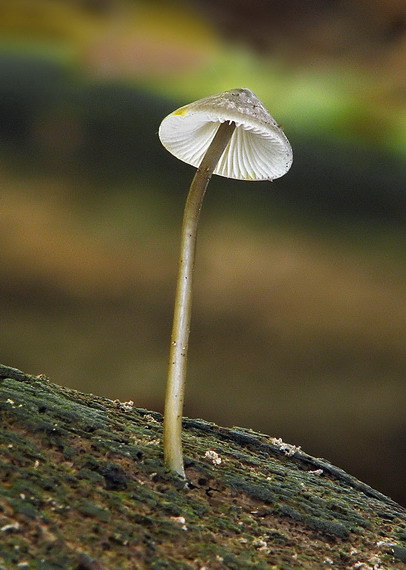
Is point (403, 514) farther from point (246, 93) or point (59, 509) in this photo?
point (246, 93)

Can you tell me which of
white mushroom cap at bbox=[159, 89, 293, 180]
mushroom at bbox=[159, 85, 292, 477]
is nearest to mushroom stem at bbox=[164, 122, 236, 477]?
mushroom at bbox=[159, 85, 292, 477]

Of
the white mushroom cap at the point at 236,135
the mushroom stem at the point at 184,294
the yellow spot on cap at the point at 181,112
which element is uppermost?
the white mushroom cap at the point at 236,135

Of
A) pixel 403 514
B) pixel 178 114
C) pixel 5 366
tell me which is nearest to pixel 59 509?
pixel 5 366

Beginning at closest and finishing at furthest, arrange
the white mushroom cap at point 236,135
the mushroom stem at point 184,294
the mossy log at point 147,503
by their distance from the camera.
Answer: the mossy log at point 147,503 → the white mushroom cap at point 236,135 → the mushroom stem at point 184,294

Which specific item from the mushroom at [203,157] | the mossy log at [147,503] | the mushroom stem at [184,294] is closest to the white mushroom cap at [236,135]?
the mushroom at [203,157]

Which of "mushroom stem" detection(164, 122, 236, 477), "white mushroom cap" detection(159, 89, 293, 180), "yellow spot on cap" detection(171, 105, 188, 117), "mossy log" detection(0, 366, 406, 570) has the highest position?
"white mushroom cap" detection(159, 89, 293, 180)

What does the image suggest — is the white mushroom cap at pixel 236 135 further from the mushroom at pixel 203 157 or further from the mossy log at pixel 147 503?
the mossy log at pixel 147 503

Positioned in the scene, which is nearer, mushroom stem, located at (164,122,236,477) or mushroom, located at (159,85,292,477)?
mushroom, located at (159,85,292,477)

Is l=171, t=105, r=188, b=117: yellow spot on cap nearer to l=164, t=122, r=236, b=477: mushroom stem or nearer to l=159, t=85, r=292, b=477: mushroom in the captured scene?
l=159, t=85, r=292, b=477: mushroom

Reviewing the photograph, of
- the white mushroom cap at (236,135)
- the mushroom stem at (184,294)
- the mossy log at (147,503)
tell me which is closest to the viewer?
the mossy log at (147,503)
